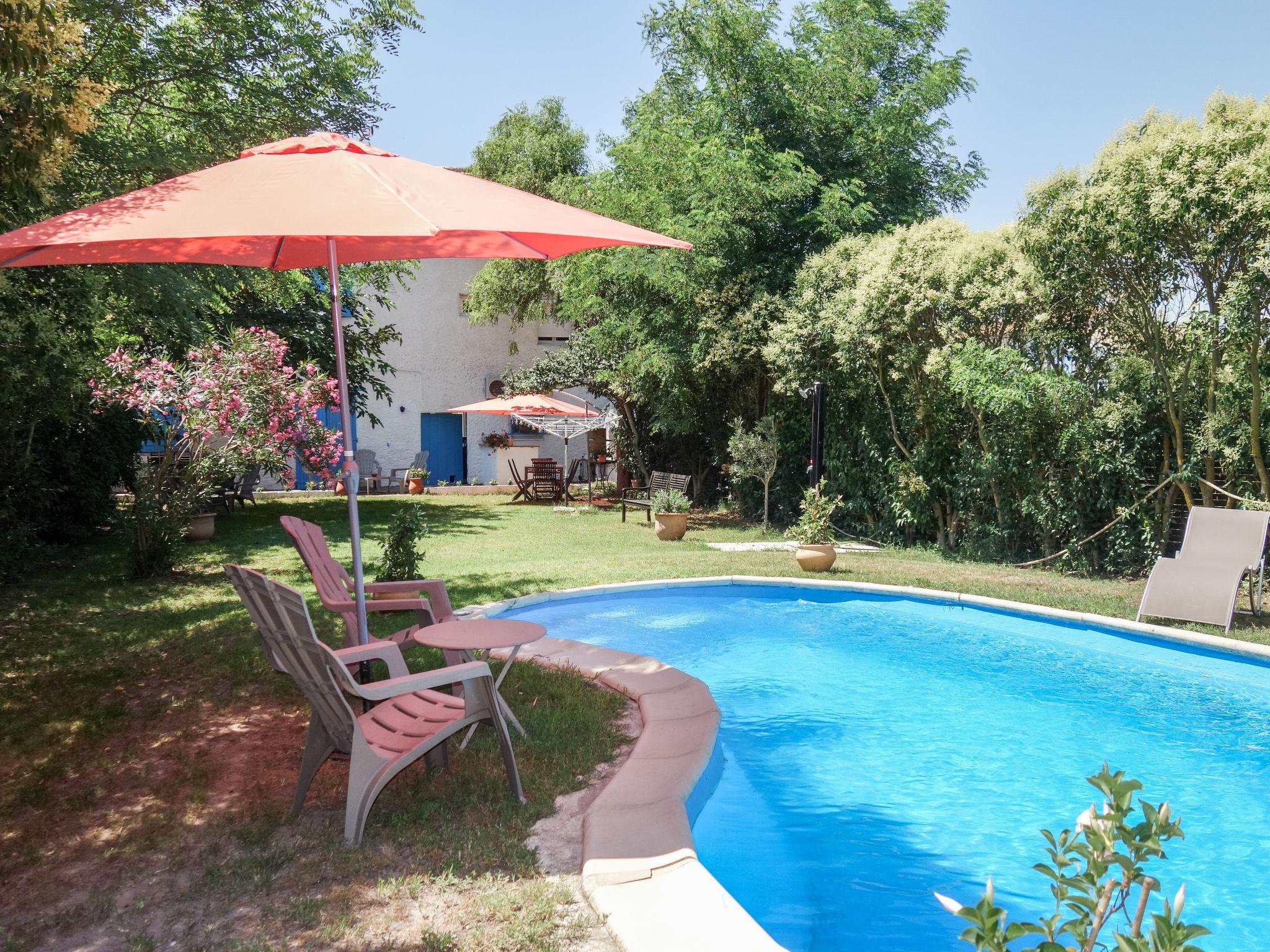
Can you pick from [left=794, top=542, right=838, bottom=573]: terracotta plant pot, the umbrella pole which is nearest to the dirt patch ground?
the umbrella pole

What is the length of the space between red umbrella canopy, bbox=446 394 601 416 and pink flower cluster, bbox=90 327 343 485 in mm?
7259

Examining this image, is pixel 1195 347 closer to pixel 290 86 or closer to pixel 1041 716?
pixel 1041 716

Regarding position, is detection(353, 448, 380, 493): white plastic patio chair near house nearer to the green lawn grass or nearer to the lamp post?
the lamp post

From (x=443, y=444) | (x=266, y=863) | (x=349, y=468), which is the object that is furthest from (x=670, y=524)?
(x=443, y=444)

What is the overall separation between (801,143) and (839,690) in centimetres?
1212

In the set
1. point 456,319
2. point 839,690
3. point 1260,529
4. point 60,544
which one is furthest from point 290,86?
point 456,319

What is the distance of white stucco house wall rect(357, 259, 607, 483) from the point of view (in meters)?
24.3

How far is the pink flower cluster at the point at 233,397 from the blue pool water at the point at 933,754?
4469 mm

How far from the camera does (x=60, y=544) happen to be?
36.9ft

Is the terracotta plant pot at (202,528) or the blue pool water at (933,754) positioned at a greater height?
the terracotta plant pot at (202,528)

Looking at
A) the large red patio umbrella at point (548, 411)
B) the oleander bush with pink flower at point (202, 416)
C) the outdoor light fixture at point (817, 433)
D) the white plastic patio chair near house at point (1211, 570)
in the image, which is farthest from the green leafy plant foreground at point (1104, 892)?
the large red patio umbrella at point (548, 411)

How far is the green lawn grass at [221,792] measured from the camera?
8.66 feet

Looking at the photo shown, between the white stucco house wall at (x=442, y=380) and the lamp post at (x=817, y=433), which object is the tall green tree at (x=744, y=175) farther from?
the white stucco house wall at (x=442, y=380)

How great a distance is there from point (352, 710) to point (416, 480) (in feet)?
64.2
